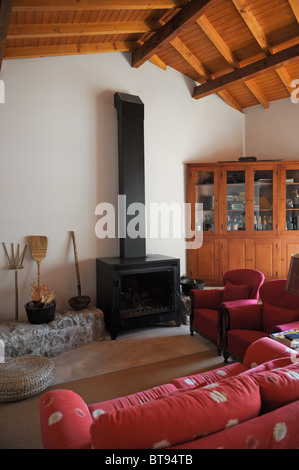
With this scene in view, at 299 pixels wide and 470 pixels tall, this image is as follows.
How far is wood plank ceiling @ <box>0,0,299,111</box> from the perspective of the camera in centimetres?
326

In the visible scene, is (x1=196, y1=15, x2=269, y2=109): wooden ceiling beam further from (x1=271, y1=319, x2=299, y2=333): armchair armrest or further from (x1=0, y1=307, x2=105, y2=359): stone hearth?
(x1=0, y1=307, x2=105, y2=359): stone hearth

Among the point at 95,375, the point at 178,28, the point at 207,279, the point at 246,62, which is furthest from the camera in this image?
the point at 207,279

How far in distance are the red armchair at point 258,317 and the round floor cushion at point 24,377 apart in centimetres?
170

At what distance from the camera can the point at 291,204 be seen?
534 cm

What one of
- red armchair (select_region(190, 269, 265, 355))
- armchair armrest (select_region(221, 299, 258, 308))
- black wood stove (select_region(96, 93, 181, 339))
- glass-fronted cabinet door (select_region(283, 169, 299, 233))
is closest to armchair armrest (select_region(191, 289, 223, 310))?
red armchair (select_region(190, 269, 265, 355))

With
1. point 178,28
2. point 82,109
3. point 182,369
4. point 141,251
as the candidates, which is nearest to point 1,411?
point 182,369

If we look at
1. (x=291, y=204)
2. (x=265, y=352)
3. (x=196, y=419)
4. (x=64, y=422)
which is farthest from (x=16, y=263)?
(x=291, y=204)

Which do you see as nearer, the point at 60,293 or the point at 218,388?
the point at 218,388

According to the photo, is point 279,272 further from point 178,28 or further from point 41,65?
point 41,65

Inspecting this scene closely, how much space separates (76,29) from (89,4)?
64 cm

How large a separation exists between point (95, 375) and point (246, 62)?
4.50 meters

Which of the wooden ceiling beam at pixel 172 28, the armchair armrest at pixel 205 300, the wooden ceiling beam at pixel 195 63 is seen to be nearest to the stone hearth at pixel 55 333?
the armchair armrest at pixel 205 300
